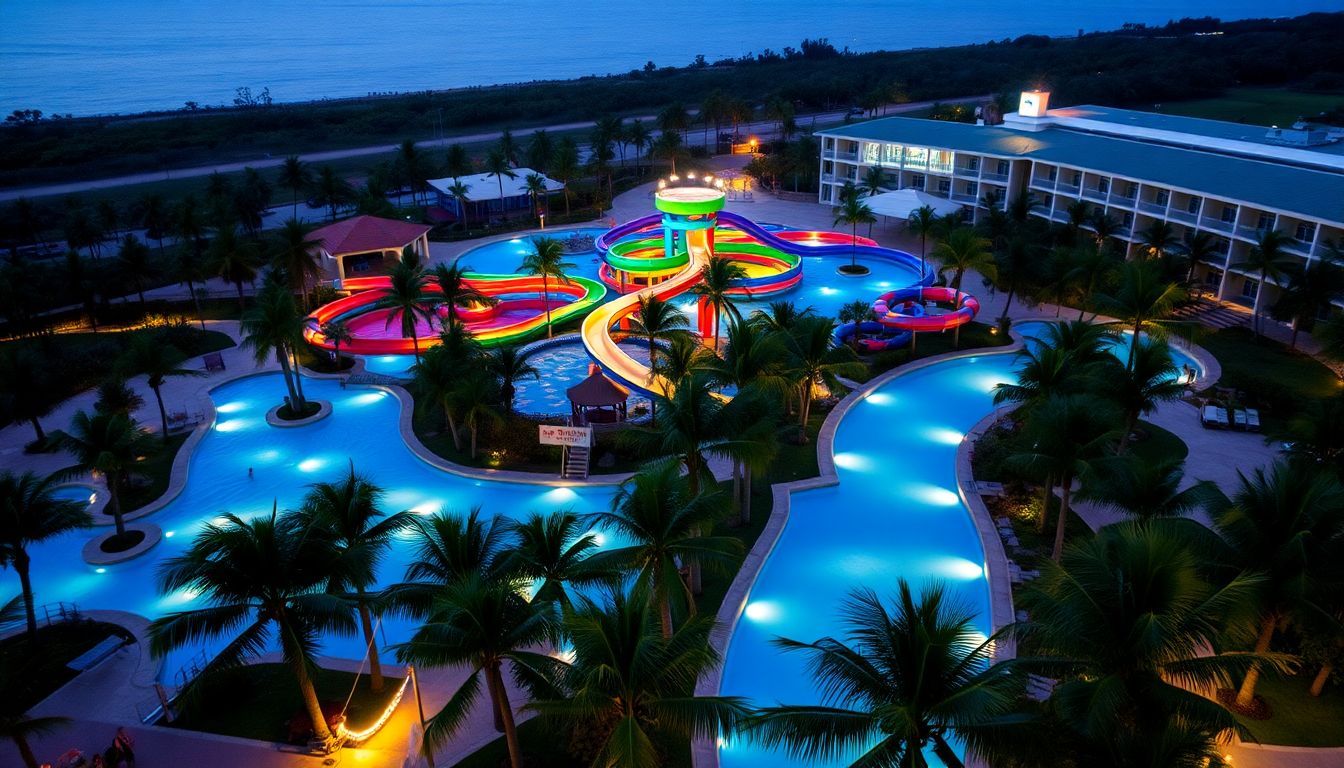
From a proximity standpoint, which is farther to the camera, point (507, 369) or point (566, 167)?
point (566, 167)

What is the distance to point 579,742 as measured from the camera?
1522cm

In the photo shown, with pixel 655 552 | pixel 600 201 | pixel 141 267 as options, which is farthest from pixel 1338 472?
pixel 600 201

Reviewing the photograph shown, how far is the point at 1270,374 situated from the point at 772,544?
80.8 feet

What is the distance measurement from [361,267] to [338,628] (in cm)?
3730

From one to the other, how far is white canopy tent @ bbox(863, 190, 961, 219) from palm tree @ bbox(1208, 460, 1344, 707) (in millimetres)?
37735

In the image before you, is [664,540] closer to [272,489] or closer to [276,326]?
[272,489]

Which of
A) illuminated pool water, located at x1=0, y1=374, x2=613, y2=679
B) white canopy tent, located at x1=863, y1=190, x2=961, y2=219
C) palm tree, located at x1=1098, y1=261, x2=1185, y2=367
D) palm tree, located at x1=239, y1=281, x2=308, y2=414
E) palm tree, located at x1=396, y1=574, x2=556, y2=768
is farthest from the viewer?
white canopy tent, located at x1=863, y1=190, x2=961, y2=219

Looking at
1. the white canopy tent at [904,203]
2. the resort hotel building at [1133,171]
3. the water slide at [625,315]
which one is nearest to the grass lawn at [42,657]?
the water slide at [625,315]

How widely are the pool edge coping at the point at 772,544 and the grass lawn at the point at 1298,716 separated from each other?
16.8 feet

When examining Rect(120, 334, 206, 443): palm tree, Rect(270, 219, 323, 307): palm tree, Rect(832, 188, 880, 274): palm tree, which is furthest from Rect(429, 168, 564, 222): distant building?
Rect(120, 334, 206, 443): palm tree

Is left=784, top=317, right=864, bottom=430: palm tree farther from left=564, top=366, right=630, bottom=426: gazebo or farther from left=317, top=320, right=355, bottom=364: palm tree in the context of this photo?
left=317, top=320, right=355, bottom=364: palm tree

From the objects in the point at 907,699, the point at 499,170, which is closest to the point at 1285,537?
the point at 907,699

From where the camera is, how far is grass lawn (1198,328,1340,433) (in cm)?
2941

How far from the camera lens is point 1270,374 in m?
32.5
